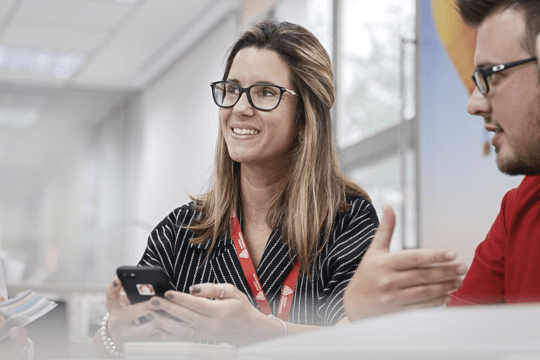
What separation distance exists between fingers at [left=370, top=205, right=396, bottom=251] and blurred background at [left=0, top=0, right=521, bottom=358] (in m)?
0.96

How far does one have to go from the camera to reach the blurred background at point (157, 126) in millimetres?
2996

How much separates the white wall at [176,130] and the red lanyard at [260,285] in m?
4.23

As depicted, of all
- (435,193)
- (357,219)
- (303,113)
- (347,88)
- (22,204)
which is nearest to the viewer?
(357,219)

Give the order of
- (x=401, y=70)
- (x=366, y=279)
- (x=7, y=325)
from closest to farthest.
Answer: (x=366, y=279) < (x=7, y=325) < (x=401, y=70)

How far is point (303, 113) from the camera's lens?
162 centimetres

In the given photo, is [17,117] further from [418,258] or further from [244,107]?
[418,258]

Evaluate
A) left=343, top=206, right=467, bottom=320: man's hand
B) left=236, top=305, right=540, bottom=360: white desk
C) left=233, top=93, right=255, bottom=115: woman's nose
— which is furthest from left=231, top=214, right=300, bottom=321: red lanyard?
left=236, top=305, right=540, bottom=360: white desk

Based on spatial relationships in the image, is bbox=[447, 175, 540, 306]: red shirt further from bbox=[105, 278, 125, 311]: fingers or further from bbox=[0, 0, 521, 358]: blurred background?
bbox=[0, 0, 521, 358]: blurred background

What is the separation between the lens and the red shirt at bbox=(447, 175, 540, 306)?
4.09 feet

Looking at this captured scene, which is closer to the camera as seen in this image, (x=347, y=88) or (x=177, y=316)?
(x=177, y=316)

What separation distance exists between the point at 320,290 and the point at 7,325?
61 cm

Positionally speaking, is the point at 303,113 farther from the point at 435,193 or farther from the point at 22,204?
the point at 22,204

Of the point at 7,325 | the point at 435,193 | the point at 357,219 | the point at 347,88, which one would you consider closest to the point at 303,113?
the point at 357,219

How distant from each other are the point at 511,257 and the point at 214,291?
0.58m
